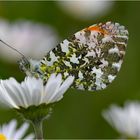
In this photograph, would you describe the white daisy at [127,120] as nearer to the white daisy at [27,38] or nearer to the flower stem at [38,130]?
the flower stem at [38,130]

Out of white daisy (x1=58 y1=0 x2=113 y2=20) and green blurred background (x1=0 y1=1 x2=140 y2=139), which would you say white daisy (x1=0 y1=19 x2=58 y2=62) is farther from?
white daisy (x1=58 y1=0 x2=113 y2=20)

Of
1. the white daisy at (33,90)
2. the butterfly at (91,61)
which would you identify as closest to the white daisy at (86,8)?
the butterfly at (91,61)

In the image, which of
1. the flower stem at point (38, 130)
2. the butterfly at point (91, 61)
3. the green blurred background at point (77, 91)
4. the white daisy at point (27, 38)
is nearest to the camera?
the flower stem at point (38, 130)

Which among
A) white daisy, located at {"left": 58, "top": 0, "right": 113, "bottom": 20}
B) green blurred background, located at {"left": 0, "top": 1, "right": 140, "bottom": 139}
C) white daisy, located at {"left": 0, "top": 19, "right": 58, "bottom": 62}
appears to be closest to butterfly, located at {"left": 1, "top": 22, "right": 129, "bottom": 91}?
green blurred background, located at {"left": 0, "top": 1, "right": 140, "bottom": 139}

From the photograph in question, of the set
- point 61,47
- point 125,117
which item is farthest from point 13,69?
point 61,47

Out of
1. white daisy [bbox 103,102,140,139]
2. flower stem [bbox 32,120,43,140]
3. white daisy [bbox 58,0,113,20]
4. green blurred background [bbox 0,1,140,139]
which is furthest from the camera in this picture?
white daisy [bbox 58,0,113,20]

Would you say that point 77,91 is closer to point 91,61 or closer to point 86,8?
point 86,8
